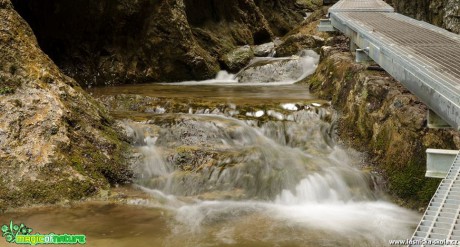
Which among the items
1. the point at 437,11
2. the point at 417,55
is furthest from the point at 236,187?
the point at 437,11

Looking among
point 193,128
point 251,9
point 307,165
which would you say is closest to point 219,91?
point 193,128

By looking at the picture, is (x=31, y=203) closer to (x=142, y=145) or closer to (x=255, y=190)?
(x=142, y=145)

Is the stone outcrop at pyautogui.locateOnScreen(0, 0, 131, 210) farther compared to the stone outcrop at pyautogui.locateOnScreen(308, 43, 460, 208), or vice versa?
the stone outcrop at pyautogui.locateOnScreen(308, 43, 460, 208)

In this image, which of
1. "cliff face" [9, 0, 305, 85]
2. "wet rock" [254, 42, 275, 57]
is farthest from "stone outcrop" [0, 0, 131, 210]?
"wet rock" [254, 42, 275, 57]

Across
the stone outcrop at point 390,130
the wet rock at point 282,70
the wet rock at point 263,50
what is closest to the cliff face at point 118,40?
the wet rock at point 282,70

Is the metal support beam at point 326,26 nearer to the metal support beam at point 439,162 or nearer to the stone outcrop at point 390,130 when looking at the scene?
the stone outcrop at point 390,130

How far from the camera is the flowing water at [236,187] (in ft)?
14.5

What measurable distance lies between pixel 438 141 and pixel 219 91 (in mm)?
6014

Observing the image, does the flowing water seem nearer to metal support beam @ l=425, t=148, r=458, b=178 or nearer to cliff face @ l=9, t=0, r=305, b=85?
metal support beam @ l=425, t=148, r=458, b=178

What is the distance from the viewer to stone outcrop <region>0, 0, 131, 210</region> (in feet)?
16.7

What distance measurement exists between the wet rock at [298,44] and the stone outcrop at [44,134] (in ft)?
30.4

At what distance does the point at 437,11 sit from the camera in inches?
393

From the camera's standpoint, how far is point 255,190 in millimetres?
5684

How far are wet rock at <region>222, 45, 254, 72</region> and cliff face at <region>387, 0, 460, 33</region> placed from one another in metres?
5.17
